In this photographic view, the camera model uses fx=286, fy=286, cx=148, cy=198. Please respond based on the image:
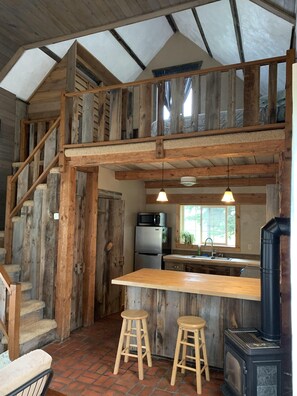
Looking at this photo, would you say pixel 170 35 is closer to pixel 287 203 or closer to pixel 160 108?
pixel 160 108

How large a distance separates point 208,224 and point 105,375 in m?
4.49

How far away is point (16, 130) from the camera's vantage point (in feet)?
17.9

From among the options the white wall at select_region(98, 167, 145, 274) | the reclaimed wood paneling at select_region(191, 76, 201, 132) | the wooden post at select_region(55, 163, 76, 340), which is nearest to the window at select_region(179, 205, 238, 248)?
the white wall at select_region(98, 167, 145, 274)

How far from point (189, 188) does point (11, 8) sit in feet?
15.9

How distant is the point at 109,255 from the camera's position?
17.7 feet

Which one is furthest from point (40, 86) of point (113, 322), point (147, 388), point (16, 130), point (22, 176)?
point (147, 388)

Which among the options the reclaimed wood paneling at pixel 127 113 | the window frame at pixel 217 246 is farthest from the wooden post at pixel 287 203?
the window frame at pixel 217 246

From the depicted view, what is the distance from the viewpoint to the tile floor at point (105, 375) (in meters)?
2.82

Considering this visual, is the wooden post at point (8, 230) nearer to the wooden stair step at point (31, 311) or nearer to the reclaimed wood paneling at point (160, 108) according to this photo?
the wooden stair step at point (31, 311)

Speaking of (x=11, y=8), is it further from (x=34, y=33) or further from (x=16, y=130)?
(x=16, y=130)

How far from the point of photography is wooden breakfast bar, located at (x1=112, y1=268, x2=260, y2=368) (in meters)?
3.21

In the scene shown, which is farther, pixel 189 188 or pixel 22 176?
pixel 189 188

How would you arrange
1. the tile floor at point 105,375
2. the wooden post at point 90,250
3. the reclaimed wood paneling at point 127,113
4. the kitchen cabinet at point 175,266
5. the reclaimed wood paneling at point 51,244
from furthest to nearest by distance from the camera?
the kitchen cabinet at point 175,266 → the wooden post at point 90,250 → the reclaimed wood paneling at point 51,244 → the reclaimed wood paneling at point 127,113 → the tile floor at point 105,375

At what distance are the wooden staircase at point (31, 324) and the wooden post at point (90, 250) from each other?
2.26 ft
